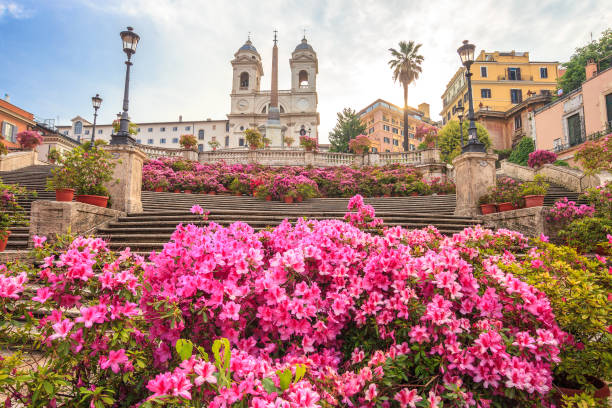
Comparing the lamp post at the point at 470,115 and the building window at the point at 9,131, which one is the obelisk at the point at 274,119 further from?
the lamp post at the point at 470,115

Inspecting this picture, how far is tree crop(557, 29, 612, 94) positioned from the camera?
110 feet

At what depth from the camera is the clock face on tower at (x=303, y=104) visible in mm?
57844

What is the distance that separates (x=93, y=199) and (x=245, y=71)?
194ft

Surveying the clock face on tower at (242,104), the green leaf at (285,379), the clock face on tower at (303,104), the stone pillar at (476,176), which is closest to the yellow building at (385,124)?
the clock face on tower at (303,104)

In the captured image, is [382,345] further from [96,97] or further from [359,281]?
[96,97]

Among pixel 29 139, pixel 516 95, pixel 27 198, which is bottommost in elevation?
pixel 27 198

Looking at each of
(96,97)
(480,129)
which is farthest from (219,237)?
(480,129)

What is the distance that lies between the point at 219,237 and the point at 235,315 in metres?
0.71

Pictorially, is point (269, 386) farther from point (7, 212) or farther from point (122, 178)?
point (122, 178)

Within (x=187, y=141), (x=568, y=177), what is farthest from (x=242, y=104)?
(x=568, y=177)

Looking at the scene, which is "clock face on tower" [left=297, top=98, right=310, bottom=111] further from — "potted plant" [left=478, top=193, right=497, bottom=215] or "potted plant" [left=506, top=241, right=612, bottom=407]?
"potted plant" [left=506, top=241, right=612, bottom=407]

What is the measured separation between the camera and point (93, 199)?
289 inches

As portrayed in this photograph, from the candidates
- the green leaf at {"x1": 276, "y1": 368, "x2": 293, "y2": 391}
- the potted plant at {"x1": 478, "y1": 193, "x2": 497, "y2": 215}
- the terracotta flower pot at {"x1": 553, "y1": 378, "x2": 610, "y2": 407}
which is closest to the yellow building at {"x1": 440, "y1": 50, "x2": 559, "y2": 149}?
the potted plant at {"x1": 478, "y1": 193, "x2": 497, "y2": 215}

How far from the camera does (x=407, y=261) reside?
7.20 feet
